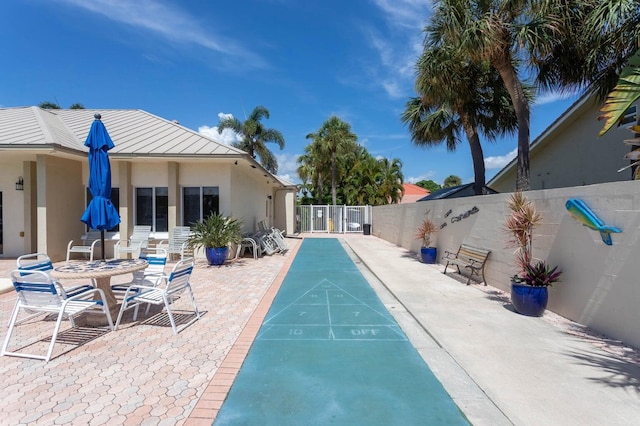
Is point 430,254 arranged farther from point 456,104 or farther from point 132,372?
point 132,372

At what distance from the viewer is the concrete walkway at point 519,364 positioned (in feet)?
9.58

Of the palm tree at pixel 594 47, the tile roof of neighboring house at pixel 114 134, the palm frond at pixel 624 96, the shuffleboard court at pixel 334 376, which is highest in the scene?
the palm tree at pixel 594 47

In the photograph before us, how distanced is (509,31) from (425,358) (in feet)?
29.4

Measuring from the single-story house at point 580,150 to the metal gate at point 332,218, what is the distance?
12739 millimetres

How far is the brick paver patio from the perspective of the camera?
2926 mm

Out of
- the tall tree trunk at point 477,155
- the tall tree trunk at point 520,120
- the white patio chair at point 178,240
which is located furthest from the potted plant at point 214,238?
the tall tree trunk at point 477,155

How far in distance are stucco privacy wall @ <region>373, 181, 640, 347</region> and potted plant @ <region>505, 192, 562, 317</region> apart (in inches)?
5.8

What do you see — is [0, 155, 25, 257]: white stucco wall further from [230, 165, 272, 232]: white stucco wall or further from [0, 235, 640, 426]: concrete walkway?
[230, 165, 272, 232]: white stucco wall

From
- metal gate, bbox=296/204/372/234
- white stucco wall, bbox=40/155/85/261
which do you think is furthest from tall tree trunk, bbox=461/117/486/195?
white stucco wall, bbox=40/155/85/261

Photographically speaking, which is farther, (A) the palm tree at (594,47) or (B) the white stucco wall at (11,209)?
(B) the white stucco wall at (11,209)

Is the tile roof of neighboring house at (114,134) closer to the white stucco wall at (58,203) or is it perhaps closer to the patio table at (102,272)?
the white stucco wall at (58,203)

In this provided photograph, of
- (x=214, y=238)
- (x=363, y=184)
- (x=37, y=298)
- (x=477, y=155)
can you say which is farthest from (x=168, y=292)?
(x=363, y=184)

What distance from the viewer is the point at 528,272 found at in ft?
18.4

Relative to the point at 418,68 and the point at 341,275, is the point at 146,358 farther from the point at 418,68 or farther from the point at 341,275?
the point at 418,68
